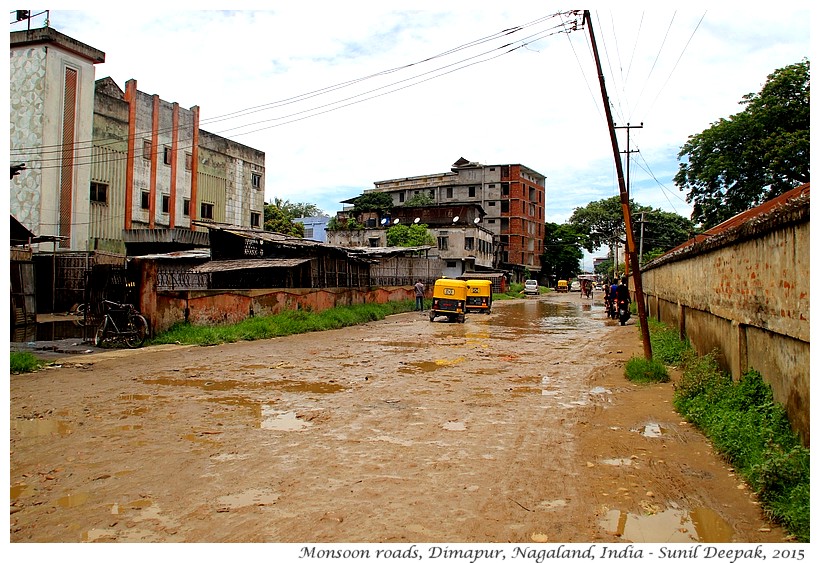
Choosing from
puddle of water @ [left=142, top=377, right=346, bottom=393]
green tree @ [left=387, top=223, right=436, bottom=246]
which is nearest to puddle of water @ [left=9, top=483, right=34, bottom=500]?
puddle of water @ [left=142, top=377, right=346, bottom=393]

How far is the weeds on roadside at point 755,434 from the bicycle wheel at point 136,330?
40.3 feet

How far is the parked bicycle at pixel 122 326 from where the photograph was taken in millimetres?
14930

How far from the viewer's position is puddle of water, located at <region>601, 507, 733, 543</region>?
4.22m

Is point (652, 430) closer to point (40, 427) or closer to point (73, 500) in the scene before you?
point (73, 500)

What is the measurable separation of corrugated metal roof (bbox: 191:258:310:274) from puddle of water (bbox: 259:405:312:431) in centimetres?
1349

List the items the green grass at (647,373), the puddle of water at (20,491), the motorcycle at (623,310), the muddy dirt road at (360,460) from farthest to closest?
the motorcycle at (623,310)
the green grass at (647,373)
the puddle of water at (20,491)
the muddy dirt road at (360,460)

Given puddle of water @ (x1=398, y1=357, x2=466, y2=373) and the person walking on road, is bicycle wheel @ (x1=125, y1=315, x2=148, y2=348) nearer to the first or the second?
puddle of water @ (x1=398, y1=357, x2=466, y2=373)

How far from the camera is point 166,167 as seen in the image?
34188 millimetres

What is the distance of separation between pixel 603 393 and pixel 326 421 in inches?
183

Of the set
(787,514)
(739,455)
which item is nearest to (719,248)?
(739,455)

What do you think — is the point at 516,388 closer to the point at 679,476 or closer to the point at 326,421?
the point at 326,421

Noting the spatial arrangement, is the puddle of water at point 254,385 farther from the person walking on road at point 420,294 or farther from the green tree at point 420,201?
the green tree at point 420,201

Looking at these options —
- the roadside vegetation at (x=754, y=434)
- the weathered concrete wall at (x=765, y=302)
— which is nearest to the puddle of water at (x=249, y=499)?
the roadside vegetation at (x=754, y=434)

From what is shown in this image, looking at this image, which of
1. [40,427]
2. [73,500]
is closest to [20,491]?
[73,500]
